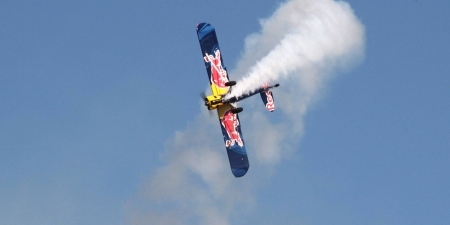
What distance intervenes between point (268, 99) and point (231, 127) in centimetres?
385

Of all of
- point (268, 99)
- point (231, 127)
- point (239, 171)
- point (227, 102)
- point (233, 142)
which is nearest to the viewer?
point (227, 102)

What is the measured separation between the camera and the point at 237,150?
312ft

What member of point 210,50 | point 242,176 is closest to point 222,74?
point 210,50

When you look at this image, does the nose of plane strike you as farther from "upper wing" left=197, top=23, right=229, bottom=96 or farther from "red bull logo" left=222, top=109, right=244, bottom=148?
"upper wing" left=197, top=23, right=229, bottom=96

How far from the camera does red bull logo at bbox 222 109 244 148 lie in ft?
311

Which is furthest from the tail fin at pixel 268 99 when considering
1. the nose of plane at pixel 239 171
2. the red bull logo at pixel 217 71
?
the nose of plane at pixel 239 171

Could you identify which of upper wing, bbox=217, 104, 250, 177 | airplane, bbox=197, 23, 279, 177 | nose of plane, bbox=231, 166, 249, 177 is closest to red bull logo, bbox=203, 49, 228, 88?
airplane, bbox=197, 23, 279, 177

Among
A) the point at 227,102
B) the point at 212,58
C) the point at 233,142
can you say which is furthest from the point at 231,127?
the point at 212,58

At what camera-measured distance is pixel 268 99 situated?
9556cm

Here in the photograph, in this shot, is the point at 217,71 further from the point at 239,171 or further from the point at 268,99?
the point at 239,171

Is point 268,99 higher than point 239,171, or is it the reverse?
point 268,99

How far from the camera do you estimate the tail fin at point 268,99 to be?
313 feet

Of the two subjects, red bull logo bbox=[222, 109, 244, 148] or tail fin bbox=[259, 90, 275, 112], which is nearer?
red bull logo bbox=[222, 109, 244, 148]

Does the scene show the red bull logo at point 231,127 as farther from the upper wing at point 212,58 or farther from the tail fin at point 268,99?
the tail fin at point 268,99
